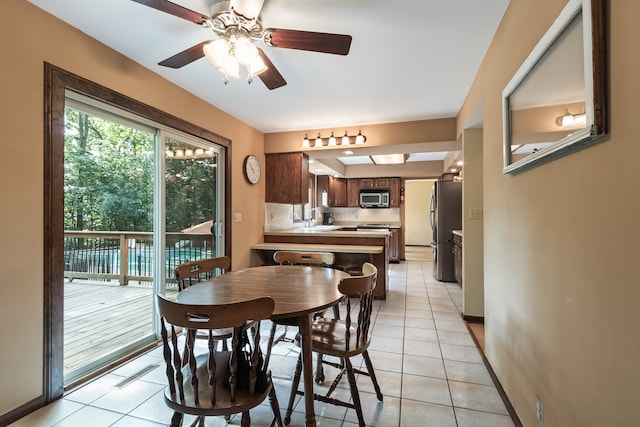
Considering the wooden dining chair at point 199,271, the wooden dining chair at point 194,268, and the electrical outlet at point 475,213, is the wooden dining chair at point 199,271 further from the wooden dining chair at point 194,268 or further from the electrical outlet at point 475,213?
the electrical outlet at point 475,213

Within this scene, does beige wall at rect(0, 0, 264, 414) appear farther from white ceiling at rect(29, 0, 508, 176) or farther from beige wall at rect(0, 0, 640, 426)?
white ceiling at rect(29, 0, 508, 176)

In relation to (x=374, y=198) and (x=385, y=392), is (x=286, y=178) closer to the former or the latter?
(x=385, y=392)

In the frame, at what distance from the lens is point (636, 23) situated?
72cm

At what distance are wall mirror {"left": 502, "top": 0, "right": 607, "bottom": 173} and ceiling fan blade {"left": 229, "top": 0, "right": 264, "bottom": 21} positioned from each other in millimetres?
1312

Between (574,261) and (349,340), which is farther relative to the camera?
(349,340)

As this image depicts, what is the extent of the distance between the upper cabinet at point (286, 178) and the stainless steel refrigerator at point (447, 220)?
7.51ft

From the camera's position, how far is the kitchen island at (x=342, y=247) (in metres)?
3.96

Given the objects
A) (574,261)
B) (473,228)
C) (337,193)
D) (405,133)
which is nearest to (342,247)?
(473,228)

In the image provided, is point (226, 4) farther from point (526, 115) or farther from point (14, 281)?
point (14, 281)

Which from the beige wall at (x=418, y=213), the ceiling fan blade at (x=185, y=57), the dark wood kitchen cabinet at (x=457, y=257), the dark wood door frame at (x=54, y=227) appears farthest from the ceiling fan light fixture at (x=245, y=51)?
the beige wall at (x=418, y=213)

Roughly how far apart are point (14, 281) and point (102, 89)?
135cm

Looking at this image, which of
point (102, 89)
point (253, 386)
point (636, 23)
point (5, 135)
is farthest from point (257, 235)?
point (636, 23)

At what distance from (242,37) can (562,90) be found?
156 cm

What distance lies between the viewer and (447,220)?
4.89 metres
